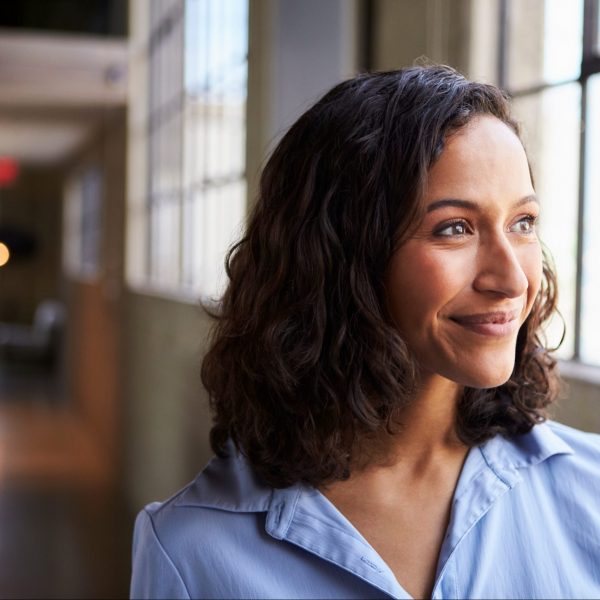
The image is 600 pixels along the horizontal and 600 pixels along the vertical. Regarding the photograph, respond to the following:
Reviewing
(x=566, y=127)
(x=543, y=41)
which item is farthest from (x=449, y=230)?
(x=543, y=41)

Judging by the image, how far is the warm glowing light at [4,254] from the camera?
526 centimetres

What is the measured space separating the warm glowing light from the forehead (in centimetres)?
461

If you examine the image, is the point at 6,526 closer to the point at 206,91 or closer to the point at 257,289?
the point at 206,91

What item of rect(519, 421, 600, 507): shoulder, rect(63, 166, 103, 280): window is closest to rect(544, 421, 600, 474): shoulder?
rect(519, 421, 600, 507): shoulder

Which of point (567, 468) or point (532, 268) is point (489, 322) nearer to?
point (532, 268)

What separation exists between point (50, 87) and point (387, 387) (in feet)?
16.7

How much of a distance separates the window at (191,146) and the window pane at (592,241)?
5.22ft

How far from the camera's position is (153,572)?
1005 millimetres

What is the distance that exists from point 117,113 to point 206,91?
1.88 metres

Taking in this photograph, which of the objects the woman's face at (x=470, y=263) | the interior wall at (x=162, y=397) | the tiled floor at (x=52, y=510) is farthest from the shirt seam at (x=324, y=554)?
the tiled floor at (x=52, y=510)

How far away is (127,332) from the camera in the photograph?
19.8 ft

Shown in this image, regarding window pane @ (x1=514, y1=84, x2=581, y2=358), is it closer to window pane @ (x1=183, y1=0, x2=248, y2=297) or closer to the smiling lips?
the smiling lips

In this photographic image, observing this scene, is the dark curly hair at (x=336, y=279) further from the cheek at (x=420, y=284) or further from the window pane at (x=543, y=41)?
the window pane at (x=543, y=41)

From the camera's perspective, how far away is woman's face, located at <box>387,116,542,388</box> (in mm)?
947
